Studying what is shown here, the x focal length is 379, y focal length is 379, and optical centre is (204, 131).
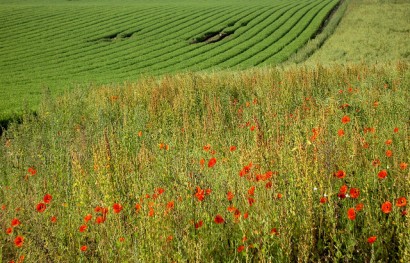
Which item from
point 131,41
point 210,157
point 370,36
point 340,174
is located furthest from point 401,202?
point 131,41

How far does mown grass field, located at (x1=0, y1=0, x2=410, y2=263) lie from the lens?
2.91 m

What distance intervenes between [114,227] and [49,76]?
22431 mm

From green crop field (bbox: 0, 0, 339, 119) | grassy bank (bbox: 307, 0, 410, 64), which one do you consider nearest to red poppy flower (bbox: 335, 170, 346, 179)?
green crop field (bbox: 0, 0, 339, 119)

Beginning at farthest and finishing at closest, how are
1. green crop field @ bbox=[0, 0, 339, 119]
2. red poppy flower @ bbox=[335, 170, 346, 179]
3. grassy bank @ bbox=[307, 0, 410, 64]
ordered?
green crop field @ bbox=[0, 0, 339, 119], grassy bank @ bbox=[307, 0, 410, 64], red poppy flower @ bbox=[335, 170, 346, 179]

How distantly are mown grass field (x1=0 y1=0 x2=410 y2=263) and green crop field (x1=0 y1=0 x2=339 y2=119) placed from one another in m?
0.32

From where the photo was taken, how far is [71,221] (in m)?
3.55

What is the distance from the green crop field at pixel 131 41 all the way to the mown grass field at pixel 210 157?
0.32 m

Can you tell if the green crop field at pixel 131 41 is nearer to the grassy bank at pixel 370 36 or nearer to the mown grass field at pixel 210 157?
the mown grass field at pixel 210 157

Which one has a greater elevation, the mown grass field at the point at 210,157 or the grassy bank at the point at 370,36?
→ the mown grass field at the point at 210,157

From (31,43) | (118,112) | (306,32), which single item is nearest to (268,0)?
(306,32)

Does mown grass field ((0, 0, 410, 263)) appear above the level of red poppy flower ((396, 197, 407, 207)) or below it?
below

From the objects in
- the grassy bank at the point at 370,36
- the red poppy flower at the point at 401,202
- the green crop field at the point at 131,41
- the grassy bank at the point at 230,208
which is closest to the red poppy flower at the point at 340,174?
the grassy bank at the point at 230,208

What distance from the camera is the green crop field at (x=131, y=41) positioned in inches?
915

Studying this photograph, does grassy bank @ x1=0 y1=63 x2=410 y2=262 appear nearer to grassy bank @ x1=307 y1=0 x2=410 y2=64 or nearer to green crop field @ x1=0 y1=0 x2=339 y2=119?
green crop field @ x1=0 y1=0 x2=339 y2=119
